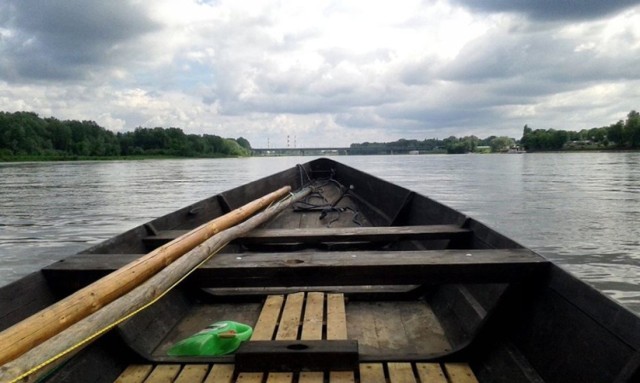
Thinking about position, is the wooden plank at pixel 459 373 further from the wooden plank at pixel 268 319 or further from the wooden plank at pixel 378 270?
the wooden plank at pixel 268 319

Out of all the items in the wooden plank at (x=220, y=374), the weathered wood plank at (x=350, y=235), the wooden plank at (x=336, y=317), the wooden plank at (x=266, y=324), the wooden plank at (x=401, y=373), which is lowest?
the wooden plank at (x=220, y=374)

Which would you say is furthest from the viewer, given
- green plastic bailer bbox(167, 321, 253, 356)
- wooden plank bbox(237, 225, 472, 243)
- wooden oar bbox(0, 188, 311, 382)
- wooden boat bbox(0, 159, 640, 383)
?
wooden plank bbox(237, 225, 472, 243)

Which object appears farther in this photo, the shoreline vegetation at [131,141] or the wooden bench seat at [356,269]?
the shoreline vegetation at [131,141]

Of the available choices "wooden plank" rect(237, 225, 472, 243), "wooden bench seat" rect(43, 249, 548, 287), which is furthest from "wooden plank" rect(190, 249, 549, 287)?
"wooden plank" rect(237, 225, 472, 243)

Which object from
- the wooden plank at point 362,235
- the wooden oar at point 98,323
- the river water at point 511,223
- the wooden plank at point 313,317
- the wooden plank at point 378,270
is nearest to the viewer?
the wooden oar at point 98,323

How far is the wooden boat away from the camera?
267 centimetres

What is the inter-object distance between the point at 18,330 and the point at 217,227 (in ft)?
8.42

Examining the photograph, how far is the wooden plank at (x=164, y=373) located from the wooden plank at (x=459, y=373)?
80.5 inches

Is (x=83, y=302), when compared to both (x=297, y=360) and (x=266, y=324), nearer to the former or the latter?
(x=297, y=360)

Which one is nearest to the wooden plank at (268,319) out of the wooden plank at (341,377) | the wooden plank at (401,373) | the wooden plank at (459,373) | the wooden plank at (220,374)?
the wooden plank at (220,374)

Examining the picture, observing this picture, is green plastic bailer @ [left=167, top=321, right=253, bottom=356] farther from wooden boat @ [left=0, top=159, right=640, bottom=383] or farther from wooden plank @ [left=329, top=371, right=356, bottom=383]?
wooden plank @ [left=329, top=371, right=356, bottom=383]

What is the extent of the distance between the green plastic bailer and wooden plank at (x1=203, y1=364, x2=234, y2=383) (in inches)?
11.8

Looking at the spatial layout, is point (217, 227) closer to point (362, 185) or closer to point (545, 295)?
point (545, 295)

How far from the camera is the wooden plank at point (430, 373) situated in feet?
10.1
